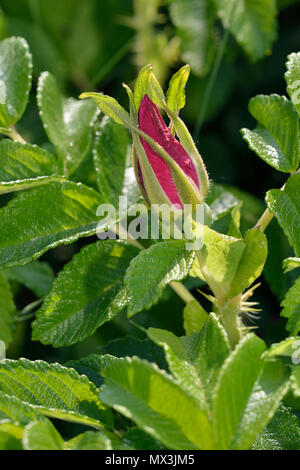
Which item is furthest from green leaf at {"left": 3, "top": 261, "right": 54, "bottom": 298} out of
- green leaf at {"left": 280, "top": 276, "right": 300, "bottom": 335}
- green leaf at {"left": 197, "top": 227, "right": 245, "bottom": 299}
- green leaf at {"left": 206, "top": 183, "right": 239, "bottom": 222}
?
green leaf at {"left": 280, "top": 276, "right": 300, "bottom": 335}

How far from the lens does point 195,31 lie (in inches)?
65.9

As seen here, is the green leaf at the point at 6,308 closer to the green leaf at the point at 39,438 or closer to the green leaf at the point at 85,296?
the green leaf at the point at 85,296

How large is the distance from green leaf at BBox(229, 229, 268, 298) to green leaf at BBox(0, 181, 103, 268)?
221 mm

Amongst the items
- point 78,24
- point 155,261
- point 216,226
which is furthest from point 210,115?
point 155,261

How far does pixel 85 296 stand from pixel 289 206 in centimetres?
34

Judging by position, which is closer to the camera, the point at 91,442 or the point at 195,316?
the point at 91,442

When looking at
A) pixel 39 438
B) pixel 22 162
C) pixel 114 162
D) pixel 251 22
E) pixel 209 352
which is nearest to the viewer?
pixel 39 438

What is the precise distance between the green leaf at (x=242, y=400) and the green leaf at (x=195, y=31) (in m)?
1.13

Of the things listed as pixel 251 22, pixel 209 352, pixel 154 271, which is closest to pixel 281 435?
pixel 209 352

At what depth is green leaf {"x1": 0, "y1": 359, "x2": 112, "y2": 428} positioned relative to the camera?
2.68 ft

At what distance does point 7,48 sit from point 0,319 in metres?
0.50

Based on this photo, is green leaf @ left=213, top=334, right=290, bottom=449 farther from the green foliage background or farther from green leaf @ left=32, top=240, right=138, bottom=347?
the green foliage background

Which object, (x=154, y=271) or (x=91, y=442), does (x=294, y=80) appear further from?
(x=91, y=442)

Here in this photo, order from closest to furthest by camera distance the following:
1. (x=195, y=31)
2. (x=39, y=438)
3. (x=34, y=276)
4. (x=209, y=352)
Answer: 1. (x=39, y=438)
2. (x=209, y=352)
3. (x=34, y=276)
4. (x=195, y=31)
